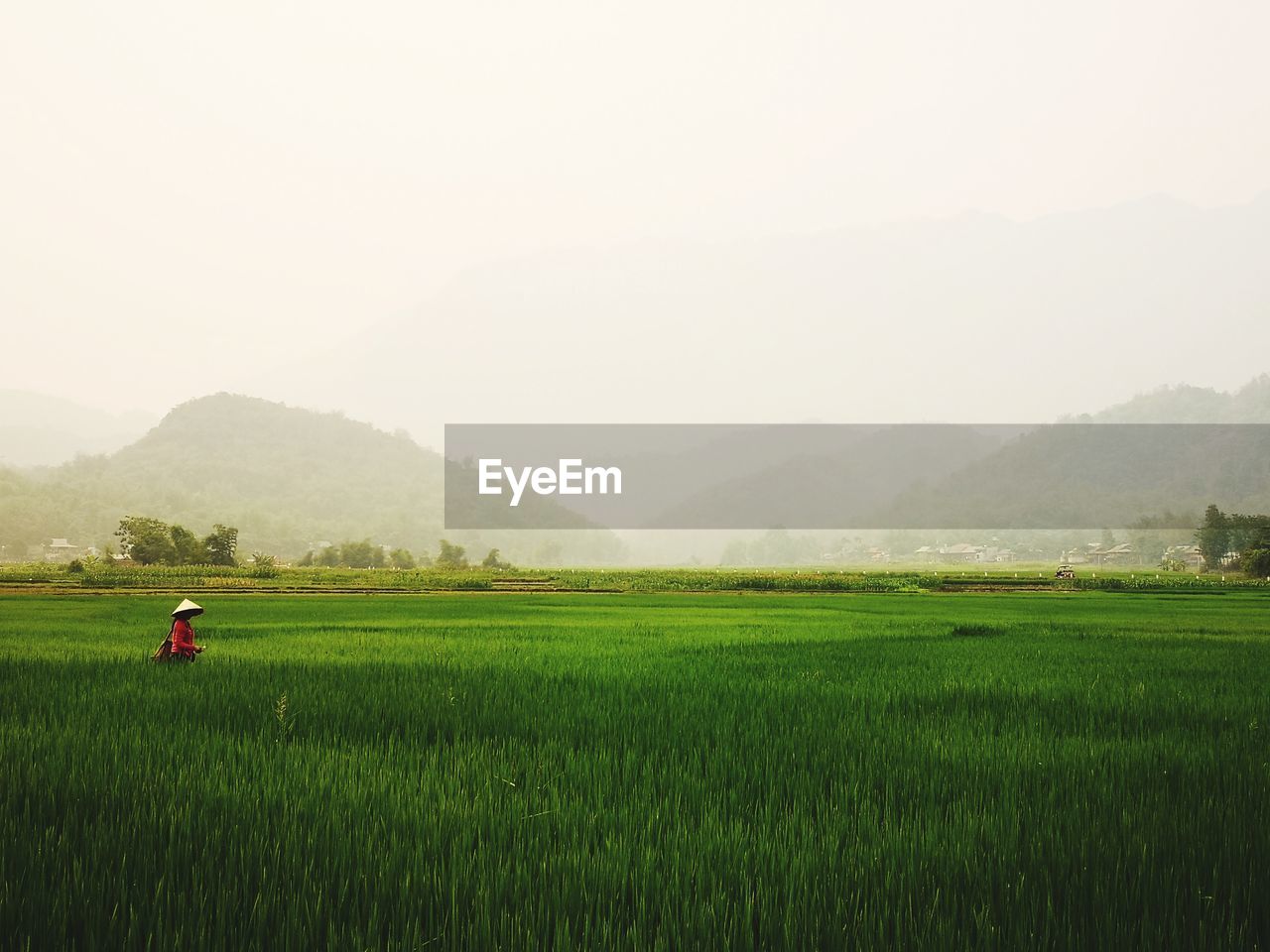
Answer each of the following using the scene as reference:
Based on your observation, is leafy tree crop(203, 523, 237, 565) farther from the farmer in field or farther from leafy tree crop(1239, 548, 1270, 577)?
leafy tree crop(1239, 548, 1270, 577)

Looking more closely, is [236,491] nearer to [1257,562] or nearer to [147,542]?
[147,542]

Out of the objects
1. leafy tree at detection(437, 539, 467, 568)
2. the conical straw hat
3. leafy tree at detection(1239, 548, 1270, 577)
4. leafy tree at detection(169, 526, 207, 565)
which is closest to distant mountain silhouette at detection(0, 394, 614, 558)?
leafy tree at detection(437, 539, 467, 568)

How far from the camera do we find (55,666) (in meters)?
7.42

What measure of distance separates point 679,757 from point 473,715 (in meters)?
1.67

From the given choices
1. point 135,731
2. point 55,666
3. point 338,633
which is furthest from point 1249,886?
point 338,633

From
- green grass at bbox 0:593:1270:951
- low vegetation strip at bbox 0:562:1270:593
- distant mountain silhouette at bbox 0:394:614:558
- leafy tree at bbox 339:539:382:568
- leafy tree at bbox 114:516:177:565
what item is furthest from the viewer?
distant mountain silhouette at bbox 0:394:614:558

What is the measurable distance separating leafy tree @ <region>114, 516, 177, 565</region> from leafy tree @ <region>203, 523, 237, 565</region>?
299 centimetres

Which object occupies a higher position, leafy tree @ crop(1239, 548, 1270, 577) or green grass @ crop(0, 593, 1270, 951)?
green grass @ crop(0, 593, 1270, 951)

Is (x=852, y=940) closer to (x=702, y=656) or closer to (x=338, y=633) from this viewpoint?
(x=702, y=656)

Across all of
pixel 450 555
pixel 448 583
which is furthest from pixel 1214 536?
pixel 450 555

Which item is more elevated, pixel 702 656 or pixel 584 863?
pixel 584 863

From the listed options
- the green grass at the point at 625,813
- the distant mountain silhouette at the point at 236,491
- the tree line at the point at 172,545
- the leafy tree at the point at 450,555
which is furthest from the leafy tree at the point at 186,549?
the distant mountain silhouette at the point at 236,491

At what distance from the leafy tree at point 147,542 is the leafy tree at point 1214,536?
326 feet

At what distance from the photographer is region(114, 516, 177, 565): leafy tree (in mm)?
60375
